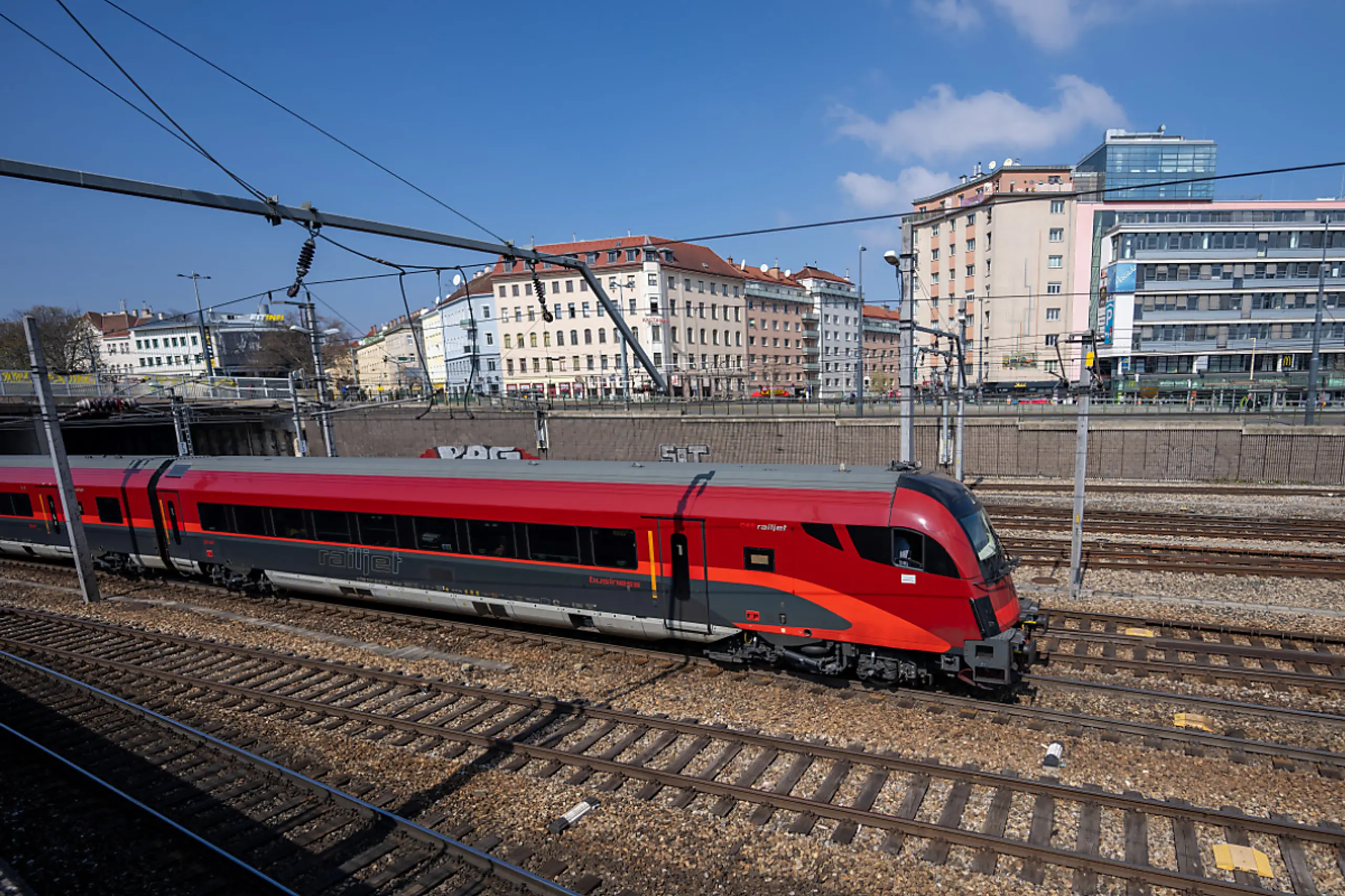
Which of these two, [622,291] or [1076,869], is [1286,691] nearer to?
[1076,869]

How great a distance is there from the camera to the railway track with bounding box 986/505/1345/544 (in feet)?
55.0

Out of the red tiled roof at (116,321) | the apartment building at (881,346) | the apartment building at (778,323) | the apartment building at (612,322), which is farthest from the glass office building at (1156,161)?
the red tiled roof at (116,321)

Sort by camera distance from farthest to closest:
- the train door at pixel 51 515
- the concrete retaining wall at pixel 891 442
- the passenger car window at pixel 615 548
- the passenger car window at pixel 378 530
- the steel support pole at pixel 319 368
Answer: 1. the concrete retaining wall at pixel 891 442
2. the steel support pole at pixel 319 368
3. the train door at pixel 51 515
4. the passenger car window at pixel 378 530
5. the passenger car window at pixel 615 548

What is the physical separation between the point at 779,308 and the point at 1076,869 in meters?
68.7

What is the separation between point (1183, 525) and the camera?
18.1m

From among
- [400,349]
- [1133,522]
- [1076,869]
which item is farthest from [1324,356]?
[400,349]

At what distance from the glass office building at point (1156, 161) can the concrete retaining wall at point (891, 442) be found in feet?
167

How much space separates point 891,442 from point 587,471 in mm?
21570

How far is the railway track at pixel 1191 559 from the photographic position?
44.9ft

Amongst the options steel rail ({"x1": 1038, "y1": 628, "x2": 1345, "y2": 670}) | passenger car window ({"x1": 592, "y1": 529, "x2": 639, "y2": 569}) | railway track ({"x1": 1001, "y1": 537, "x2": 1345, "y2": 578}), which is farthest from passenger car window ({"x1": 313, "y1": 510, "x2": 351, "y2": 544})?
railway track ({"x1": 1001, "y1": 537, "x2": 1345, "y2": 578})

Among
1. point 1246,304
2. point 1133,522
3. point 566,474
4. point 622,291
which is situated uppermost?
point 622,291

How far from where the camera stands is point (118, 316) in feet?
311

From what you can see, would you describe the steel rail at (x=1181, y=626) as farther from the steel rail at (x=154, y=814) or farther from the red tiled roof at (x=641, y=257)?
the red tiled roof at (x=641, y=257)

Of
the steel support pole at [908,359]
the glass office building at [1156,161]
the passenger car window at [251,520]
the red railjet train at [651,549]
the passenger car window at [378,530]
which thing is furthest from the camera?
the glass office building at [1156,161]
